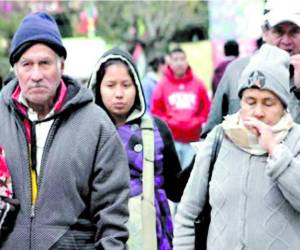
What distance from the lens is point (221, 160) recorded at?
5.28 m

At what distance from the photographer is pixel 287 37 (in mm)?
6238

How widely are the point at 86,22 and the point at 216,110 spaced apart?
37.7m

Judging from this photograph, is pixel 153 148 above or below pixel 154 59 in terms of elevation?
above

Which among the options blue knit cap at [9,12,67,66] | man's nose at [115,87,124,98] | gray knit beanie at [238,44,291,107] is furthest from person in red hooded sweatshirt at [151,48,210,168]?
blue knit cap at [9,12,67,66]

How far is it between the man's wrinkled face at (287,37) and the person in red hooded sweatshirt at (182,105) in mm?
7280

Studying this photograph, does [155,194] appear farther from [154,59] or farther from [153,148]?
[154,59]

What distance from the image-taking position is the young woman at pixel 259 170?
5031mm

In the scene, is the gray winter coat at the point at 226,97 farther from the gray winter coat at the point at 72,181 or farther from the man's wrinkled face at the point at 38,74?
the man's wrinkled face at the point at 38,74

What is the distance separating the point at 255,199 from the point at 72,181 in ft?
2.92

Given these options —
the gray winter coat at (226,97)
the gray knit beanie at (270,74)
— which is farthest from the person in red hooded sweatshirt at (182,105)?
the gray knit beanie at (270,74)

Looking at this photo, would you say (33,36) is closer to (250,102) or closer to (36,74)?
(36,74)

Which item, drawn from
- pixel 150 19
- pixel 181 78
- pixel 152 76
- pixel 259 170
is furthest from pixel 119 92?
pixel 150 19

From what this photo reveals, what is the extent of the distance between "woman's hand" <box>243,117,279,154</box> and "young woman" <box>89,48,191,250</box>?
1420 millimetres

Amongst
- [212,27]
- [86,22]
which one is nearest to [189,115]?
[212,27]
